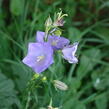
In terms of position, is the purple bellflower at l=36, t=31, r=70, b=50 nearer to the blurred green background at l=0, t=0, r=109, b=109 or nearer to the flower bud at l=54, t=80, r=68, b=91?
the flower bud at l=54, t=80, r=68, b=91

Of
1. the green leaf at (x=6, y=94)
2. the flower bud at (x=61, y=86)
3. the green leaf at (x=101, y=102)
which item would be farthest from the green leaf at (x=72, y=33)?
the flower bud at (x=61, y=86)

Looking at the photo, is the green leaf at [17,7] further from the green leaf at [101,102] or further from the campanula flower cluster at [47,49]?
the campanula flower cluster at [47,49]

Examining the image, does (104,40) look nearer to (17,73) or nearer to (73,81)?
(73,81)

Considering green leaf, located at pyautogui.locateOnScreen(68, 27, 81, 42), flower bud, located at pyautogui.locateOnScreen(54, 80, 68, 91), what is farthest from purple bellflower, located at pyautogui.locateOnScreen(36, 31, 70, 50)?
green leaf, located at pyautogui.locateOnScreen(68, 27, 81, 42)

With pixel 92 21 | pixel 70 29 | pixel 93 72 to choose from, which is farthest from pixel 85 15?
pixel 93 72

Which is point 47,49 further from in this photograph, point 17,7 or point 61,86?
point 17,7

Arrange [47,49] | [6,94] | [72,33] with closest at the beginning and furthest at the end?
[47,49] → [6,94] → [72,33]

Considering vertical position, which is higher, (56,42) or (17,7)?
(56,42)

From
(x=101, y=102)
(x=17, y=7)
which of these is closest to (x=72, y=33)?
(x=17, y=7)
